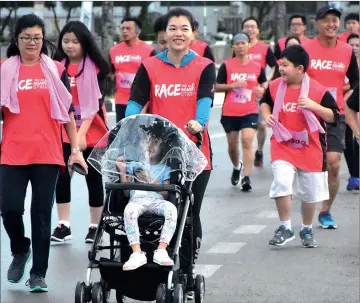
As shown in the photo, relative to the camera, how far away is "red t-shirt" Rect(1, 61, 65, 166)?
310 inches

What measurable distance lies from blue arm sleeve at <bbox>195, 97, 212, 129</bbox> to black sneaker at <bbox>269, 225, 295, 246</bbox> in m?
2.60

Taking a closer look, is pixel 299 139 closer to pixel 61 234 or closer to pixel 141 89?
pixel 61 234

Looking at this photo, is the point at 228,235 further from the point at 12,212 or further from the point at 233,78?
the point at 233,78

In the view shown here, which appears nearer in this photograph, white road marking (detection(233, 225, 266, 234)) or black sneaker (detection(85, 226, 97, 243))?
black sneaker (detection(85, 226, 97, 243))

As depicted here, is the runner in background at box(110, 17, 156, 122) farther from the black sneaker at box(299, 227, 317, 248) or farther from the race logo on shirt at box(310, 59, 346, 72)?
the black sneaker at box(299, 227, 317, 248)

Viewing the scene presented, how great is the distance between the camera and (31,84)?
7.90 metres

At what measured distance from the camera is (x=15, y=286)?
8.34m

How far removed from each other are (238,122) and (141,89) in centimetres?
641

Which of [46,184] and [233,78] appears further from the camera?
[233,78]

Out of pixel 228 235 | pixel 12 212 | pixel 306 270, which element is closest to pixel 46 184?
pixel 12 212

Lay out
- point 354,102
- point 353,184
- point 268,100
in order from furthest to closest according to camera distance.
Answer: point 353,184, point 268,100, point 354,102

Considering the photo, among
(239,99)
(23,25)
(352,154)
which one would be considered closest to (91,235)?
(23,25)

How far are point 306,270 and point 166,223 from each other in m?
2.41

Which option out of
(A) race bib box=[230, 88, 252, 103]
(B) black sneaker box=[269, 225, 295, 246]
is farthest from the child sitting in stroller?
(A) race bib box=[230, 88, 252, 103]
